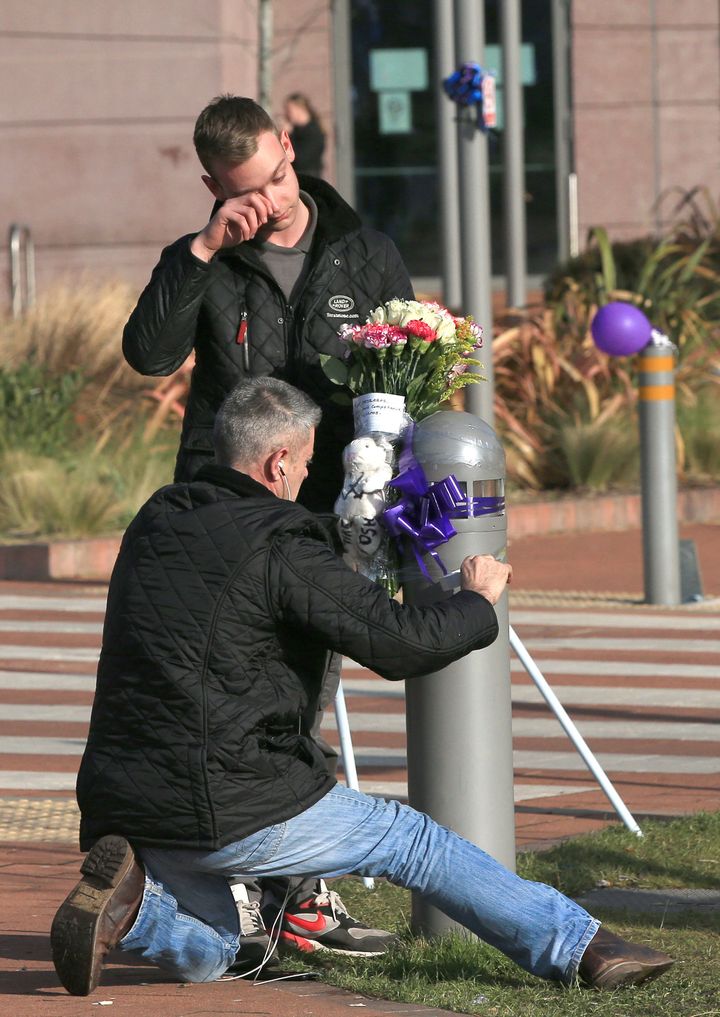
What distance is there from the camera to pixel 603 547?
41.0 feet

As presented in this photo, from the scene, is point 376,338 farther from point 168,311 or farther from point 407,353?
point 168,311

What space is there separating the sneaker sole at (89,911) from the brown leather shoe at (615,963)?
102cm

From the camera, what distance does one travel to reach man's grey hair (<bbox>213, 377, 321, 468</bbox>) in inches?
169

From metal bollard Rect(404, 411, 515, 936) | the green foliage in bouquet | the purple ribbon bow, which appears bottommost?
metal bollard Rect(404, 411, 515, 936)

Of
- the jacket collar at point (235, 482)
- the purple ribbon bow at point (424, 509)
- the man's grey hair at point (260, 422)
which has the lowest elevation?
the purple ribbon bow at point (424, 509)

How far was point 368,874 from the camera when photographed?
4.30 m

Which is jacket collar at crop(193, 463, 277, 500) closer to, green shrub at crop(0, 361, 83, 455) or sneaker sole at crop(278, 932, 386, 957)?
sneaker sole at crop(278, 932, 386, 957)

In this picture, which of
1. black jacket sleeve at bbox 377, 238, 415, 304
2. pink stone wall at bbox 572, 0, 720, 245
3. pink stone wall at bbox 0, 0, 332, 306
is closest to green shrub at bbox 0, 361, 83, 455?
pink stone wall at bbox 0, 0, 332, 306

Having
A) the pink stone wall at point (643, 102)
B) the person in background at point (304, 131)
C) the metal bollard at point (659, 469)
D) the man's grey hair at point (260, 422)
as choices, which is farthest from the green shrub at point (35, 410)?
the pink stone wall at point (643, 102)

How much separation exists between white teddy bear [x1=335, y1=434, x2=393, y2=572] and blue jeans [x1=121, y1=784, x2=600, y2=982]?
0.59 m

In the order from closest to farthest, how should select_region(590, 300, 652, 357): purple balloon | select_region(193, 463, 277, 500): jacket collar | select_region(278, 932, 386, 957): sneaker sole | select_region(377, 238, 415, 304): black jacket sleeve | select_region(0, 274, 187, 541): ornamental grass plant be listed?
1. select_region(193, 463, 277, 500): jacket collar
2. select_region(278, 932, 386, 957): sneaker sole
3. select_region(377, 238, 415, 304): black jacket sleeve
4. select_region(590, 300, 652, 357): purple balloon
5. select_region(0, 274, 187, 541): ornamental grass plant

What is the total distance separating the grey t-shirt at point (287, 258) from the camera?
4859 millimetres

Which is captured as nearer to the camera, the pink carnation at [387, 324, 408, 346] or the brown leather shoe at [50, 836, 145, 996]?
the brown leather shoe at [50, 836, 145, 996]

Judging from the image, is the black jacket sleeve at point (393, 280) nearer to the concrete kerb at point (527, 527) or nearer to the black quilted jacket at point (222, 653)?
the black quilted jacket at point (222, 653)
